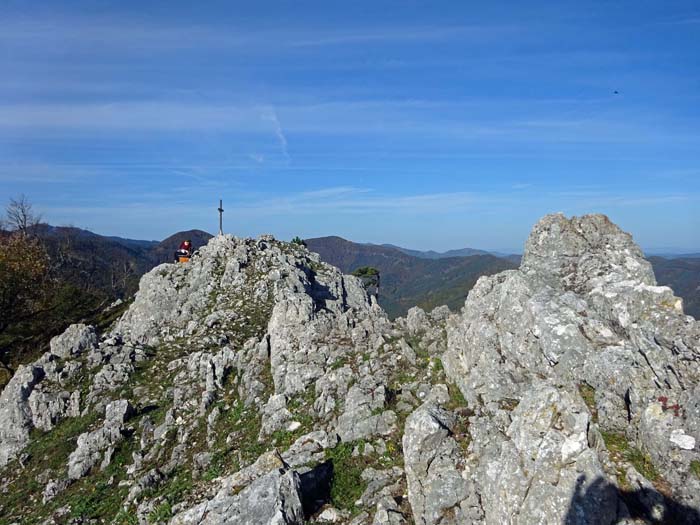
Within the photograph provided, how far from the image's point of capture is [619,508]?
1072 centimetres

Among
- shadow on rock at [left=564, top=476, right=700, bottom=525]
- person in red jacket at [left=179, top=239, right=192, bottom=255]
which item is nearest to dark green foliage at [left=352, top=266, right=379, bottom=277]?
person in red jacket at [left=179, top=239, right=192, bottom=255]

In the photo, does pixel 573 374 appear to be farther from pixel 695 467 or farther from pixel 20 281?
pixel 20 281

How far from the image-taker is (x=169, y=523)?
15.5m

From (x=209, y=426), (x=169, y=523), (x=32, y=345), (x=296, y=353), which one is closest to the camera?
(x=169, y=523)

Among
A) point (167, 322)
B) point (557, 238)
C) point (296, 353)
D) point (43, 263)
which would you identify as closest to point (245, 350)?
point (296, 353)

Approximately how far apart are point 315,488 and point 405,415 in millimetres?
4598

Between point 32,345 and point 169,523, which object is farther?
point 32,345

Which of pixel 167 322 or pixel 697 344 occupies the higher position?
pixel 697 344

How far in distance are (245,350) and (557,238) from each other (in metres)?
18.6

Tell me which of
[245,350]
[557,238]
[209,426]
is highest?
[557,238]

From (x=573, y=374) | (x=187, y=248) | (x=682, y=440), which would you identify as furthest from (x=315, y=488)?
(x=187, y=248)

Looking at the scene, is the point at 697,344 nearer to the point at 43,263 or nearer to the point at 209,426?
the point at 209,426

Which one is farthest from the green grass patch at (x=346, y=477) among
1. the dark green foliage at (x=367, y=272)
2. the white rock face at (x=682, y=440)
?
the dark green foliage at (x=367, y=272)

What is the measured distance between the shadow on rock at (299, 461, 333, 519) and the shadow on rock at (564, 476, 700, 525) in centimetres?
794
